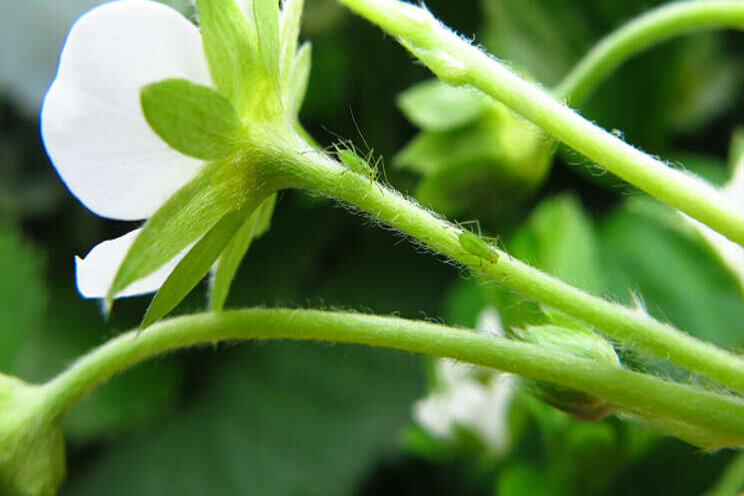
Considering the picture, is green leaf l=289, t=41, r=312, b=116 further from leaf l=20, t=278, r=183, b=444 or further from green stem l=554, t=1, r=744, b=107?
leaf l=20, t=278, r=183, b=444

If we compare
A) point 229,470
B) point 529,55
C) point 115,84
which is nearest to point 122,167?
point 115,84

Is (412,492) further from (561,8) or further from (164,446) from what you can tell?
(561,8)

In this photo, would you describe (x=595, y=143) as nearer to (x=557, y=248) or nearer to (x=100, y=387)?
(x=557, y=248)

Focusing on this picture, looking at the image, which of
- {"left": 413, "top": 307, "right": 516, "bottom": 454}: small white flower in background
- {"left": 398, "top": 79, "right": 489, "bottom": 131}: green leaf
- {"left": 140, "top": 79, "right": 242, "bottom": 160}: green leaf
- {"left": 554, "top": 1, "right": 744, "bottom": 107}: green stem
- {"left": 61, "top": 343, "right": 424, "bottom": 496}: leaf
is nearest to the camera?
{"left": 140, "top": 79, "right": 242, "bottom": 160}: green leaf

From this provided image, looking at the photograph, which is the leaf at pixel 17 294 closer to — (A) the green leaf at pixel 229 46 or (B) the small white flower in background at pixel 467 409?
(B) the small white flower in background at pixel 467 409

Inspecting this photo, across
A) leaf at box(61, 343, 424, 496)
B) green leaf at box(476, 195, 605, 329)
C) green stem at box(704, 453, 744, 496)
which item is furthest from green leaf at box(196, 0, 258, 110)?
leaf at box(61, 343, 424, 496)
